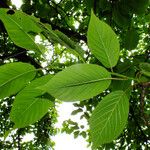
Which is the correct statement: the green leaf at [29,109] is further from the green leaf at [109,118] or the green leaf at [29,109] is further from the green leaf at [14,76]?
the green leaf at [109,118]

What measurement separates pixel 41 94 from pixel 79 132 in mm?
4457

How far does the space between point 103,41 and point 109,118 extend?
0.81ft

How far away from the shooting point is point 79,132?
209 inches

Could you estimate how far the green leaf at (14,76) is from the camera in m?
0.87

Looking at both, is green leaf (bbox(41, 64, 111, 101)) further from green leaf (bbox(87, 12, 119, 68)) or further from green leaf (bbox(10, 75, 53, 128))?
green leaf (bbox(10, 75, 53, 128))

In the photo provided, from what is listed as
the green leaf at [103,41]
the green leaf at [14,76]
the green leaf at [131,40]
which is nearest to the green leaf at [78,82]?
the green leaf at [103,41]

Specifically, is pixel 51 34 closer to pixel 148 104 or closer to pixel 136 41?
pixel 136 41

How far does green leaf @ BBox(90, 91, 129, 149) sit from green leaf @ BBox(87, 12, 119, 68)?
12cm

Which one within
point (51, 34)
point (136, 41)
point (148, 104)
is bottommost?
point (51, 34)

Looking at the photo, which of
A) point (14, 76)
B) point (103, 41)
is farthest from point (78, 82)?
point (14, 76)

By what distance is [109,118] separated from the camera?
856 millimetres

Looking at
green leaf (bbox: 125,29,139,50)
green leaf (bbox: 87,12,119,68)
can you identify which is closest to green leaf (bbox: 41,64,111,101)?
green leaf (bbox: 87,12,119,68)

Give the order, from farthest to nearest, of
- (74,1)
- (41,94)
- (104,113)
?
(74,1)
(41,94)
(104,113)

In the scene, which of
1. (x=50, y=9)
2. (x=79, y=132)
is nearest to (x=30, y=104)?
(x=50, y=9)
